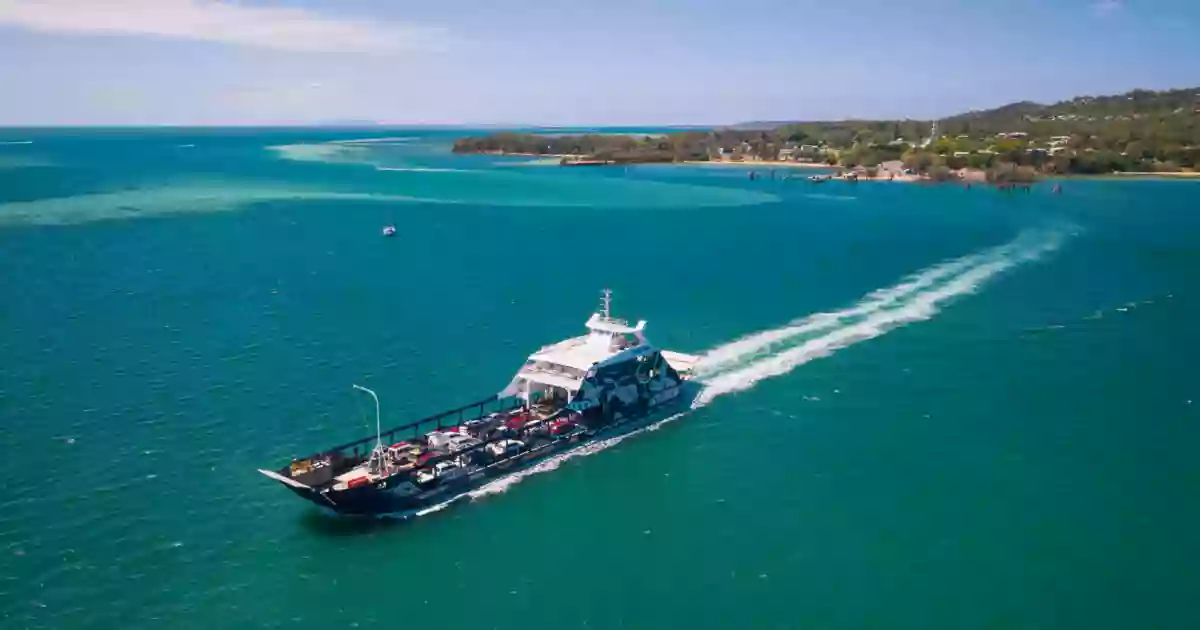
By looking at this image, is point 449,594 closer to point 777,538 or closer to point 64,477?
point 777,538

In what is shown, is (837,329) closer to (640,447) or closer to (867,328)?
(867,328)

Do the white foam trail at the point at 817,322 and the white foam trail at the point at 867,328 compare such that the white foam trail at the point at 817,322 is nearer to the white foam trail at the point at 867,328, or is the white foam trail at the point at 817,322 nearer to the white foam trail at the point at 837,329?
the white foam trail at the point at 837,329

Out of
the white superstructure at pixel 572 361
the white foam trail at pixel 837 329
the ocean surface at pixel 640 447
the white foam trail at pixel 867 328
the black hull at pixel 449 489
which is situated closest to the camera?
the ocean surface at pixel 640 447

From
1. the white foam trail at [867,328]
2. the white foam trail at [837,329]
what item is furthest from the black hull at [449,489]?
the white foam trail at [867,328]

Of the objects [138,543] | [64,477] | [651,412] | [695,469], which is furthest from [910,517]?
[64,477]

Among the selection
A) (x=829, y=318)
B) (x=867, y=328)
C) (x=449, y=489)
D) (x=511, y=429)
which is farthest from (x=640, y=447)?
(x=829, y=318)

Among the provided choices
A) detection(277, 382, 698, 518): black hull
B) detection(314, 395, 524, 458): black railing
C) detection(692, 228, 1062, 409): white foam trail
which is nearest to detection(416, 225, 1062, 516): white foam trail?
detection(692, 228, 1062, 409): white foam trail

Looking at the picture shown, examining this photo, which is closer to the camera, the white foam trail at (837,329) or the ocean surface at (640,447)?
the ocean surface at (640,447)
